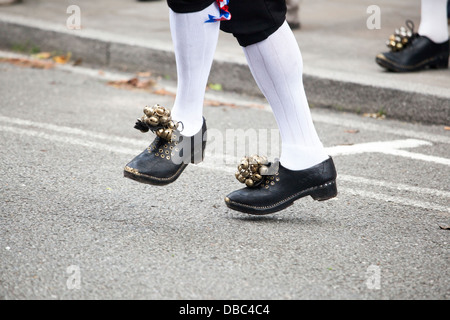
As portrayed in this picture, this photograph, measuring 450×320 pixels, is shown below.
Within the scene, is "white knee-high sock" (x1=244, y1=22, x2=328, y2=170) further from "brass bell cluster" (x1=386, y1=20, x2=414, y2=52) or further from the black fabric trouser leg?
"brass bell cluster" (x1=386, y1=20, x2=414, y2=52)

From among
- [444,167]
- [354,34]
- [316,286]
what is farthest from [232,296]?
[354,34]

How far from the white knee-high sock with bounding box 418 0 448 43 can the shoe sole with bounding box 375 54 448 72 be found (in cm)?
18

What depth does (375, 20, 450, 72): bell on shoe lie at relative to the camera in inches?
198

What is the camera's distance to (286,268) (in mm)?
2303

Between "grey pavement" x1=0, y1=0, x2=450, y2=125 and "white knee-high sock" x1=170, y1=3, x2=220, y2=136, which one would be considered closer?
"white knee-high sock" x1=170, y1=3, x2=220, y2=136

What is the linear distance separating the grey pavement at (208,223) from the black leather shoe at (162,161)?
0.19 m

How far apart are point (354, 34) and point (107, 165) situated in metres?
3.77

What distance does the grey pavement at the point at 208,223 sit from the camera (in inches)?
85.6

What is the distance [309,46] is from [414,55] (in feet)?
3.85

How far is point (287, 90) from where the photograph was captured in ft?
8.59

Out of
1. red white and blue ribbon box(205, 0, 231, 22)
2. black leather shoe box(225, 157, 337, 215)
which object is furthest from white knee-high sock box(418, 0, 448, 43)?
red white and blue ribbon box(205, 0, 231, 22)

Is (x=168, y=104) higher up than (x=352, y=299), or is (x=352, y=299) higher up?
(x=352, y=299)

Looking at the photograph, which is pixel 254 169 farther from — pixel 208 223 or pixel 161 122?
pixel 161 122

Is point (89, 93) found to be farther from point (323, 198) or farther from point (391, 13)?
point (391, 13)
